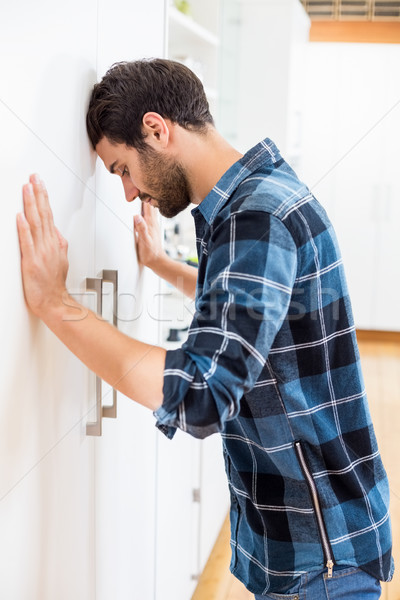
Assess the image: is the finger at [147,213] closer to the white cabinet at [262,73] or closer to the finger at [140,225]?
the finger at [140,225]

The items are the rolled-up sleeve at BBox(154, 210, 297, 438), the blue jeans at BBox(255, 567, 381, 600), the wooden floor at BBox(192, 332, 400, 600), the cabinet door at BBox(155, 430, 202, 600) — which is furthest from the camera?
the wooden floor at BBox(192, 332, 400, 600)

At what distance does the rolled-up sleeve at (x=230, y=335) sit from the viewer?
704mm

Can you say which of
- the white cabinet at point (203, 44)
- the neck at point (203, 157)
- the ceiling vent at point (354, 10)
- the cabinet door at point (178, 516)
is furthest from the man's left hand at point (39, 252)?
the ceiling vent at point (354, 10)

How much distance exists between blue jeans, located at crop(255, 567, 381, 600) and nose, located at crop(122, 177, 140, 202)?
66 cm

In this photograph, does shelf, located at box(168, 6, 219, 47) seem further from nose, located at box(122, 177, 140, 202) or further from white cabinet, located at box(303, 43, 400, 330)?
white cabinet, located at box(303, 43, 400, 330)

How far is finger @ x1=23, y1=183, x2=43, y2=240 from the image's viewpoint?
77cm

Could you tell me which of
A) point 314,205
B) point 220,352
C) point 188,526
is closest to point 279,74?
point 188,526

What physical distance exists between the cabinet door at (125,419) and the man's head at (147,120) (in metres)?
0.05

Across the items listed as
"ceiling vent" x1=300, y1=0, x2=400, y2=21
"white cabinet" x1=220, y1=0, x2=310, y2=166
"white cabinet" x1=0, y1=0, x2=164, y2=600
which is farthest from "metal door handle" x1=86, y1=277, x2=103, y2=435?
"ceiling vent" x1=300, y1=0, x2=400, y2=21

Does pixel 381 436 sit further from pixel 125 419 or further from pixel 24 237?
pixel 24 237

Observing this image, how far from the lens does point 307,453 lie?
885 millimetres

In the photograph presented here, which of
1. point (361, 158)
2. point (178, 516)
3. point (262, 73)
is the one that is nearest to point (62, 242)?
point (178, 516)

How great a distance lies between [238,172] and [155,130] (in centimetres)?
16

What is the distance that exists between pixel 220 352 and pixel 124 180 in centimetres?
45
